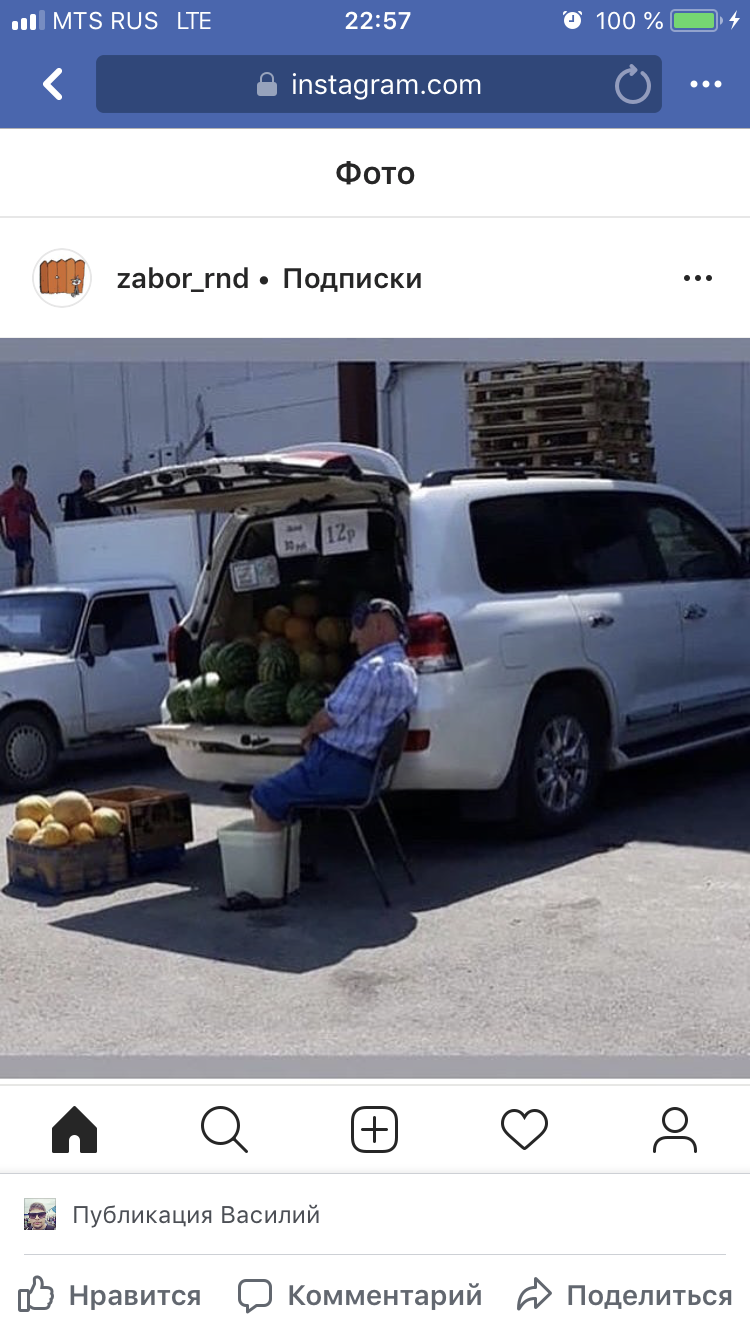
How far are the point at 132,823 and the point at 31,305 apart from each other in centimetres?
518

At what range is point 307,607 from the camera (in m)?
7.28

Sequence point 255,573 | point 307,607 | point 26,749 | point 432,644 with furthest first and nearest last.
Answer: point 26,749
point 255,573
point 307,607
point 432,644

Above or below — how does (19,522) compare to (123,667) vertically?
above

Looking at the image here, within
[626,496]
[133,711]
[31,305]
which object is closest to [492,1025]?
[31,305]

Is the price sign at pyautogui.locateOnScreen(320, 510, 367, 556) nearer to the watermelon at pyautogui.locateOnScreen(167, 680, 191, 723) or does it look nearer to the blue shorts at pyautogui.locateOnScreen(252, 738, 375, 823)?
the watermelon at pyautogui.locateOnScreen(167, 680, 191, 723)

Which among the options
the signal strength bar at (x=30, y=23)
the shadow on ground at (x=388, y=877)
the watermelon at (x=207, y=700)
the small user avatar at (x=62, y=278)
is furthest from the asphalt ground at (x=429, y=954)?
the signal strength bar at (x=30, y=23)

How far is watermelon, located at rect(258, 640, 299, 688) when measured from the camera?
6.81 meters

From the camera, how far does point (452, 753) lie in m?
6.14

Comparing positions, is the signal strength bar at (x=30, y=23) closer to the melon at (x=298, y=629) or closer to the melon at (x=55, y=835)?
the melon at (x=55, y=835)

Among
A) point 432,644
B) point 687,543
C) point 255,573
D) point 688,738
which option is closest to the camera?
point 432,644

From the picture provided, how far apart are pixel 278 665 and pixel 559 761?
1.48 meters

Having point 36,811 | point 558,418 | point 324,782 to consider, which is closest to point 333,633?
point 324,782
